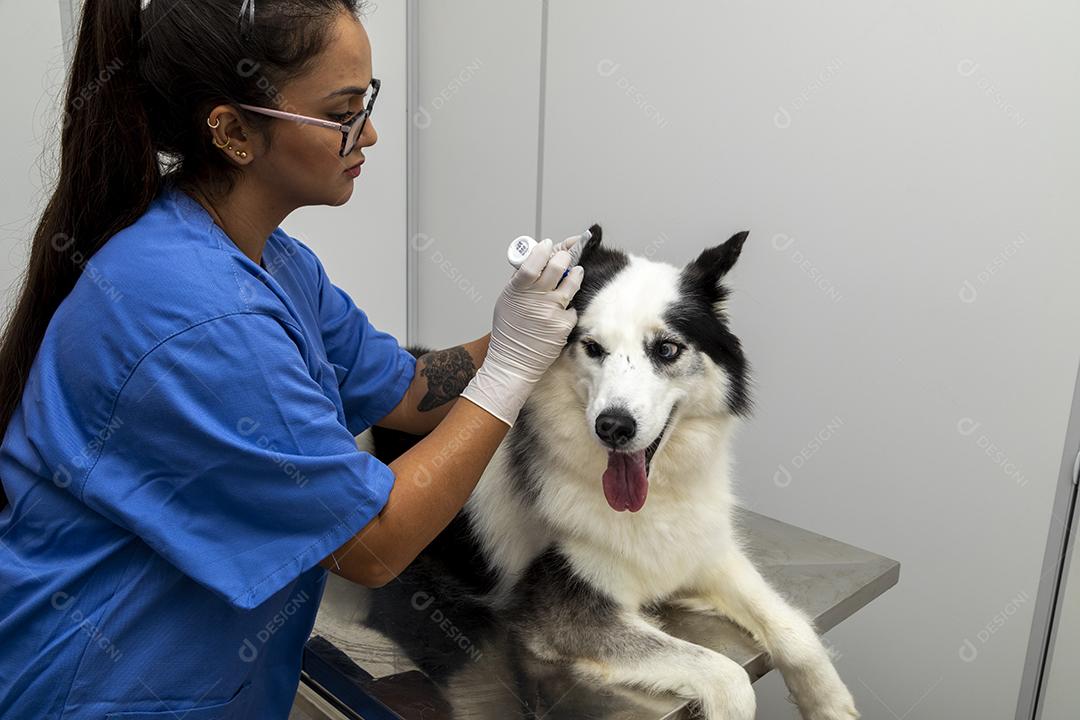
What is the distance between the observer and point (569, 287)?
4.52 feet

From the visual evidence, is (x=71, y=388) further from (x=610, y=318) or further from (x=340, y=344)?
(x=610, y=318)

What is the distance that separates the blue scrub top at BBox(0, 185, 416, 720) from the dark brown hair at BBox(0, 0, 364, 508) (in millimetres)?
A: 63

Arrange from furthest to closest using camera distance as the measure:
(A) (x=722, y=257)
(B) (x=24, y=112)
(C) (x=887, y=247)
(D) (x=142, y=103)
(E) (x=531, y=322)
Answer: (B) (x=24, y=112) < (C) (x=887, y=247) < (A) (x=722, y=257) < (E) (x=531, y=322) < (D) (x=142, y=103)

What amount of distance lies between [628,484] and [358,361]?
1.90 feet

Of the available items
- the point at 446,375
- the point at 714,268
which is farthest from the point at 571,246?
the point at 446,375

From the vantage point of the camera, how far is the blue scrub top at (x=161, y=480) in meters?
1.00

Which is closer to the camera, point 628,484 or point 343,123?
point 343,123

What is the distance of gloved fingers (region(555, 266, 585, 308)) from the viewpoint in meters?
1.36

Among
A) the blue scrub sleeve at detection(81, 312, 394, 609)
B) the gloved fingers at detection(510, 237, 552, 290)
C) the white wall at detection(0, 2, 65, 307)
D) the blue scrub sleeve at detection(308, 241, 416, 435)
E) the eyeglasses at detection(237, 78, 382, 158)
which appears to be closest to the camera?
the blue scrub sleeve at detection(81, 312, 394, 609)

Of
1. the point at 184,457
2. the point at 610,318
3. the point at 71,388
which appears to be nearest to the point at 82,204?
the point at 71,388

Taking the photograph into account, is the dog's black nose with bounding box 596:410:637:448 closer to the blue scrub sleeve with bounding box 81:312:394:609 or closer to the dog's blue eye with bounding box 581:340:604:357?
the dog's blue eye with bounding box 581:340:604:357

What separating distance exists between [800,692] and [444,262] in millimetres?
2389

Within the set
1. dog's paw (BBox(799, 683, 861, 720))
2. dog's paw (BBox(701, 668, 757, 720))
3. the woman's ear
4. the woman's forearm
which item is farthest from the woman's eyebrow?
dog's paw (BBox(799, 683, 861, 720))

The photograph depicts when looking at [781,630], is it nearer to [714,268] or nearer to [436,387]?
[714,268]
